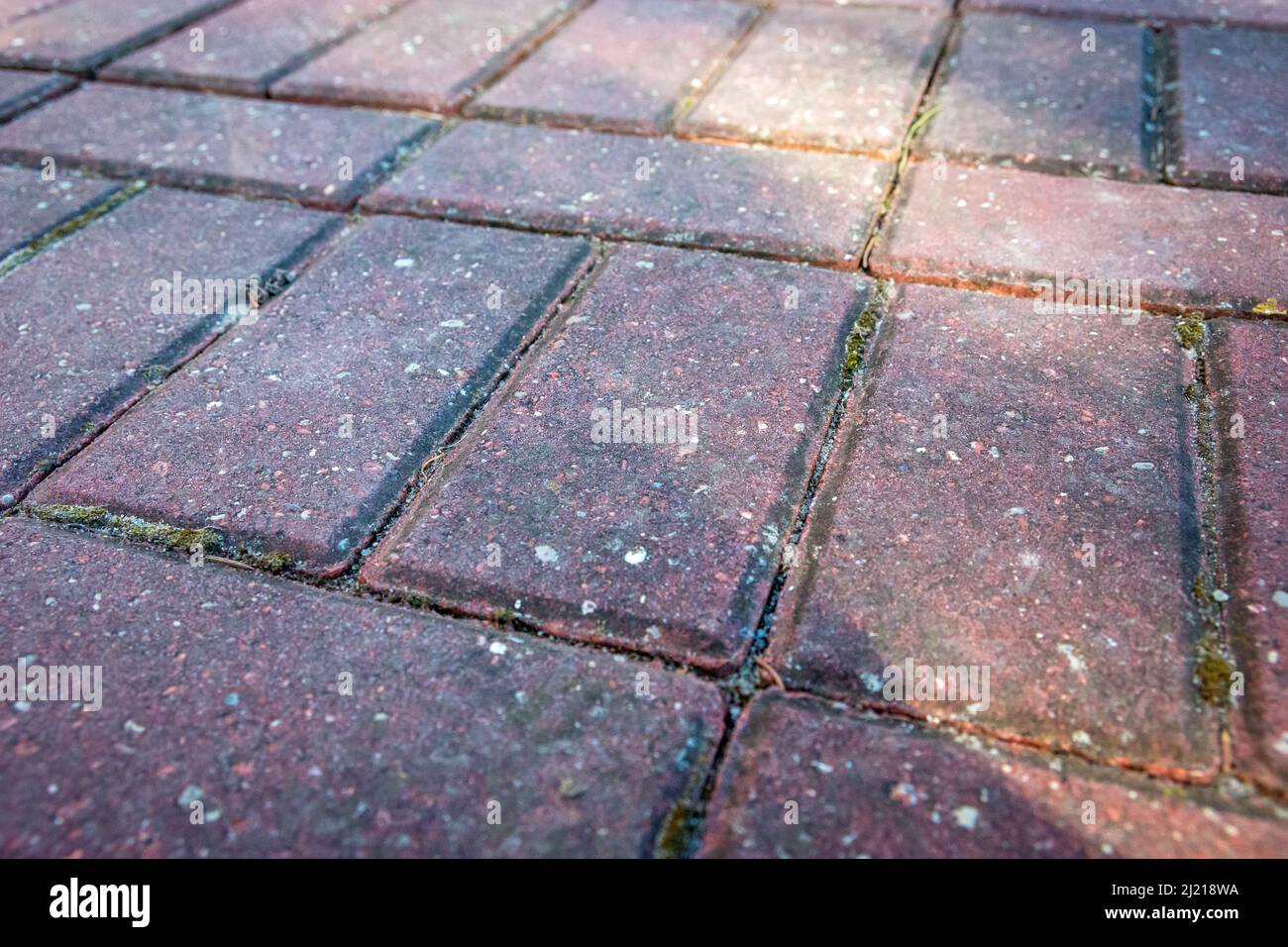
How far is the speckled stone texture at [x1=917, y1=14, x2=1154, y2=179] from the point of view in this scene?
2.03m

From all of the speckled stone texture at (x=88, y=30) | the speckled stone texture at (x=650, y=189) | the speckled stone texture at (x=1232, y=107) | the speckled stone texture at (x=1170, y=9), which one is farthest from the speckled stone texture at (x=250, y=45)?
the speckled stone texture at (x=1232, y=107)

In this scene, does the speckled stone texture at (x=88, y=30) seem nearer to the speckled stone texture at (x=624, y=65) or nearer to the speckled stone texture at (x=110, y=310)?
the speckled stone texture at (x=110, y=310)

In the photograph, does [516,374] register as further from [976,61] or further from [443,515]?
[976,61]

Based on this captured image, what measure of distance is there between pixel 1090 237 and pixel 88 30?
2759 mm

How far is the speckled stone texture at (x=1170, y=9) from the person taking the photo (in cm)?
257

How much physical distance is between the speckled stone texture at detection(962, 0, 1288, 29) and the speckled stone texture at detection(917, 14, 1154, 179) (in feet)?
0.22

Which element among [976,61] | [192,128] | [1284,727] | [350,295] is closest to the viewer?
[1284,727]

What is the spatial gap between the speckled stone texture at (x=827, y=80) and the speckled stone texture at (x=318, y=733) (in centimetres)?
147

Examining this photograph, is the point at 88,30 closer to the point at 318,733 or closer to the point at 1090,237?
the point at 318,733

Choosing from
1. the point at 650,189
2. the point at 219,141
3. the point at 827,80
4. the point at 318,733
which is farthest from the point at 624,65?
the point at 318,733

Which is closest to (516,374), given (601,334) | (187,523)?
(601,334)

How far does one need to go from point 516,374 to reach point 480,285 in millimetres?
277

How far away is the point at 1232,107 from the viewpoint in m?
2.14
